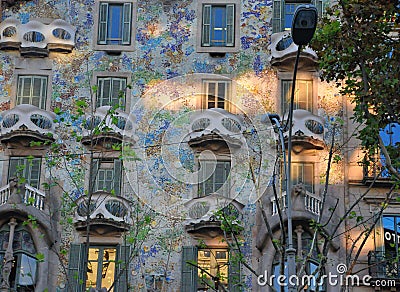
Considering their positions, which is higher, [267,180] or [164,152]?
[164,152]

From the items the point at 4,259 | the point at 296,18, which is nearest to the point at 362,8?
the point at 296,18

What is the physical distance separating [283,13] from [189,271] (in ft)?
31.4

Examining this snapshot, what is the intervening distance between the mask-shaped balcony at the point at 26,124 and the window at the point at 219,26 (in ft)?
18.9

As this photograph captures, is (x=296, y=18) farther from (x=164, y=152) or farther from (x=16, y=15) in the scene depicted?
(x=16, y=15)

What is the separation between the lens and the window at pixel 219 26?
109 feet

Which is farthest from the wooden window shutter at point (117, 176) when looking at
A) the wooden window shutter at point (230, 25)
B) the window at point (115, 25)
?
the wooden window shutter at point (230, 25)

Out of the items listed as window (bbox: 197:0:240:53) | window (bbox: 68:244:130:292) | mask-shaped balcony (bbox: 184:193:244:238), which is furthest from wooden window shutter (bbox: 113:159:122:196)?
window (bbox: 197:0:240:53)

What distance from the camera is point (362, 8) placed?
77.4ft

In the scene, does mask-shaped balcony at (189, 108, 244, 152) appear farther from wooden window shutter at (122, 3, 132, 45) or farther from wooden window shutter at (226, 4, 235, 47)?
wooden window shutter at (122, 3, 132, 45)

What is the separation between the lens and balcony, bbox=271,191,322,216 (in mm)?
30000

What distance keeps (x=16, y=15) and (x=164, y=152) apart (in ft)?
24.2

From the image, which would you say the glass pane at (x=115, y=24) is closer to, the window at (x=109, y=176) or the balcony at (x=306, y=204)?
the window at (x=109, y=176)

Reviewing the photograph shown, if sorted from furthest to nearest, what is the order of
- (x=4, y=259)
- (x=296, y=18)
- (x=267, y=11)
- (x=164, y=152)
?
(x=267, y=11) → (x=164, y=152) → (x=4, y=259) → (x=296, y=18)

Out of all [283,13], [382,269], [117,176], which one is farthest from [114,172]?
[382,269]
